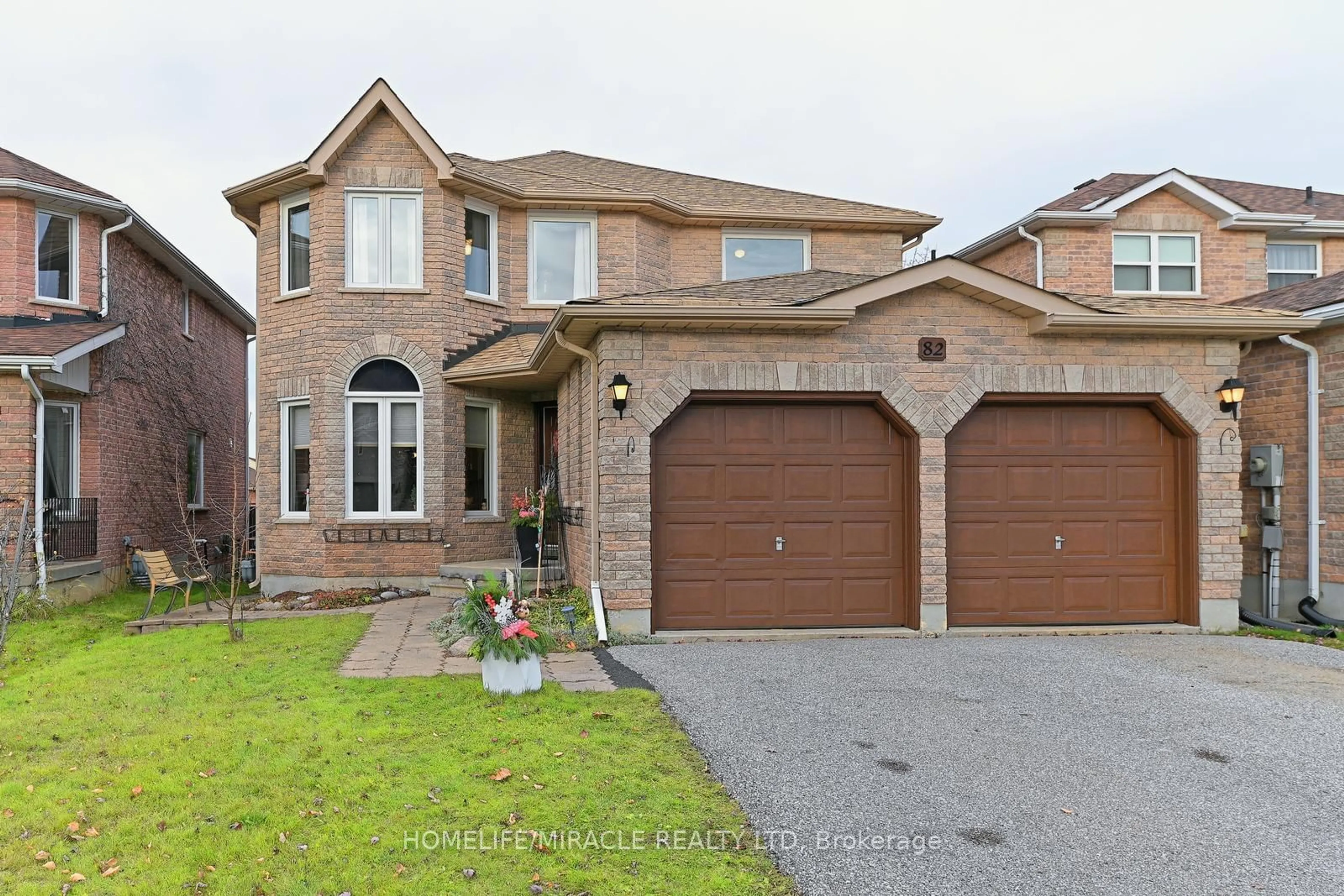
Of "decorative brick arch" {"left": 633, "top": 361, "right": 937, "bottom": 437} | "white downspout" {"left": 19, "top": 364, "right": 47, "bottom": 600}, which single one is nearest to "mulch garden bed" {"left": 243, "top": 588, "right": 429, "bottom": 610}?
"white downspout" {"left": 19, "top": 364, "right": 47, "bottom": 600}

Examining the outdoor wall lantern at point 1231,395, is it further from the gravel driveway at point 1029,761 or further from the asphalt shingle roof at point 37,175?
the asphalt shingle roof at point 37,175

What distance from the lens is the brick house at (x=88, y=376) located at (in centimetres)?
1109

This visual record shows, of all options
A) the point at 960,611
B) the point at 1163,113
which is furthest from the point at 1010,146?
the point at 960,611

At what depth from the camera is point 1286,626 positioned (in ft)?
29.9

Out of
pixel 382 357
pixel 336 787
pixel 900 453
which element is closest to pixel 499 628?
pixel 336 787

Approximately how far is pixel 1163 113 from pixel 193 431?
1055 inches

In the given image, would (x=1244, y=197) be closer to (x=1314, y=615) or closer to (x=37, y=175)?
(x=1314, y=615)

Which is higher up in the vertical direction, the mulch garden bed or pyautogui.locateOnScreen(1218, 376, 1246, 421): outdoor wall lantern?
pyautogui.locateOnScreen(1218, 376, 1246, 421): outdoor wall lantern

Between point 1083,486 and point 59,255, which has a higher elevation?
point 59,255

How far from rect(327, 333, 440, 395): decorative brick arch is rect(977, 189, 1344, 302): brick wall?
1030cm

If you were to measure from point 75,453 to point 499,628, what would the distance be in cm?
978

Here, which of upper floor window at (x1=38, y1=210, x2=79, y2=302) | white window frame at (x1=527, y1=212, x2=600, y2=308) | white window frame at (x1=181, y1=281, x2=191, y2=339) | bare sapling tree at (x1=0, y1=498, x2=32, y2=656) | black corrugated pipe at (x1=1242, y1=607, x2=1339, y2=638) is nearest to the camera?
bare sapling tree at (x1=0, y1=498, x2=32, y2=656)

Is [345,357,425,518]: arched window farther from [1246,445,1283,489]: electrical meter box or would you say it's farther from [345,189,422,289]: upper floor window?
[1246,445,1283,489]: electrical meter box

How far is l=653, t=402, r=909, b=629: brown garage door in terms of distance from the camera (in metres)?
8.67
